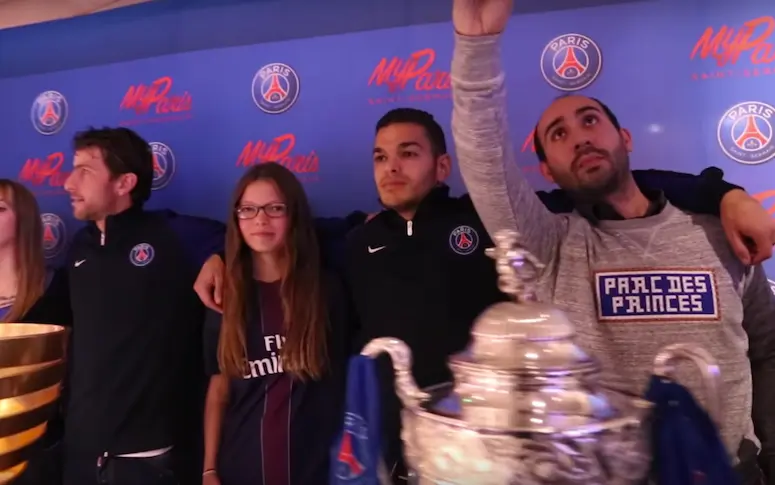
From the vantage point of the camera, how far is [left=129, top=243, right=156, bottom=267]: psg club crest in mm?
1710

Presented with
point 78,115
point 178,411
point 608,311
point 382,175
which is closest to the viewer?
point 608,311

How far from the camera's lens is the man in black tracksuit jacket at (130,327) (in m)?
1.61

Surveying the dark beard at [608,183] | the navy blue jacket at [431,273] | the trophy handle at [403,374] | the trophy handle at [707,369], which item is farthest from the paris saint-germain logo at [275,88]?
the trophy handle at [707,369]

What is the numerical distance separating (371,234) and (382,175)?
5.9 inches

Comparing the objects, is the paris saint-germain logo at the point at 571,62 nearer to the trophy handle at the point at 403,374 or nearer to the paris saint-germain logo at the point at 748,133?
the paris saint-germain logo at the point at 748,133

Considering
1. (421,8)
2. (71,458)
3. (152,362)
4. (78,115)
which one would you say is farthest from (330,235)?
(78,115)

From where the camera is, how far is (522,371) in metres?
0.57

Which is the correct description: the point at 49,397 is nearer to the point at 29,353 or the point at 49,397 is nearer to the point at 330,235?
the point at 29,353

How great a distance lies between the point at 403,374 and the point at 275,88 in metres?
1.43

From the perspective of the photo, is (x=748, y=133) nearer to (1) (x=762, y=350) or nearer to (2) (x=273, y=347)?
(1) (x=762, y=350)

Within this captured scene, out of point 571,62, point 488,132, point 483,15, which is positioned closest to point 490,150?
point 488,132

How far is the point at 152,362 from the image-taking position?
64.8 inches

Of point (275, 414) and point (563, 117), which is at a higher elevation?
point (563, 117)

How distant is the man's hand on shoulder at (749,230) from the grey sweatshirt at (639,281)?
0.19 ft
